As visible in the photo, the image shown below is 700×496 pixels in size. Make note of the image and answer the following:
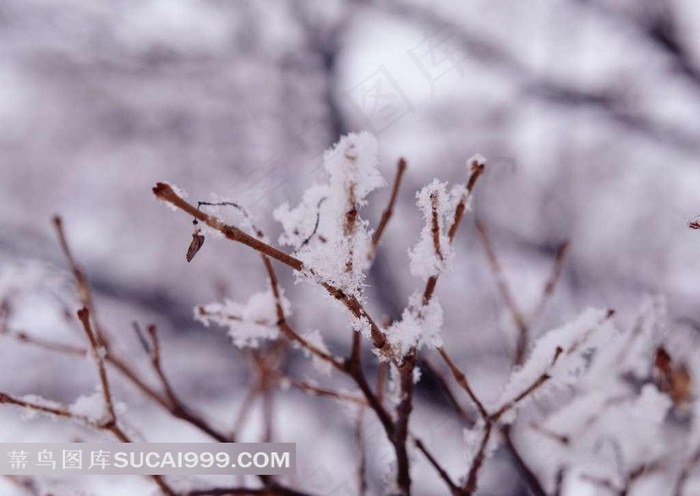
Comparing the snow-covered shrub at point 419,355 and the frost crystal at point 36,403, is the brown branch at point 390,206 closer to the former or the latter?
the snow-covered shrub at point 419,355

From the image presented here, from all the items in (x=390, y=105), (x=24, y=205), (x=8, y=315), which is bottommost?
(x=8, y=315)

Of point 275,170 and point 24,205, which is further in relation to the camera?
point 24,205

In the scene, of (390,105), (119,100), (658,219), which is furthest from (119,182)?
(658,219)

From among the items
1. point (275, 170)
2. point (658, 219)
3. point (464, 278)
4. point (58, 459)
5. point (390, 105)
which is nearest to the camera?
point (58, 459)

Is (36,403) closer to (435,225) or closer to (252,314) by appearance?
(252,314)

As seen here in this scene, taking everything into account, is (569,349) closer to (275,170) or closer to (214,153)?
(275,170)

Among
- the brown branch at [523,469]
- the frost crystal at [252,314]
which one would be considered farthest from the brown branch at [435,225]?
the brown branch at [523,469]
